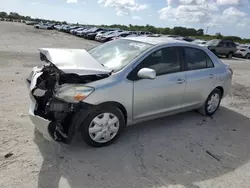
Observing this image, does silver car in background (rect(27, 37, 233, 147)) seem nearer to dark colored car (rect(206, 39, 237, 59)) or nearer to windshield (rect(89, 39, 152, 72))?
windshield (rect(89, 39, 152, 72))

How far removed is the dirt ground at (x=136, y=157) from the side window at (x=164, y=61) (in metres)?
1.12

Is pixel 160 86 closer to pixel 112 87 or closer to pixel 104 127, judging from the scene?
pixel 112 87

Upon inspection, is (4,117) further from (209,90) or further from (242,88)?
(242,88)

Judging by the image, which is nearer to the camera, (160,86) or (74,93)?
(74,93)

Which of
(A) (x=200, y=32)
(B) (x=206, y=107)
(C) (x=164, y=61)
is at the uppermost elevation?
(A) (x=200, y=32)

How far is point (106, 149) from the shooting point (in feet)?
12.1

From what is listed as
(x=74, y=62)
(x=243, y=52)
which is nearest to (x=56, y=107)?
(x=74, y=62)

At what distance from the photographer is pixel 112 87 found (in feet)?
11.6

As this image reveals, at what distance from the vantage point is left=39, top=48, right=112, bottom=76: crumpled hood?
336 cm

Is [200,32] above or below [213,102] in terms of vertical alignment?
above

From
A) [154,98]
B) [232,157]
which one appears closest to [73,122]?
[154,98]

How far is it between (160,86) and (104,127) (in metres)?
1.21

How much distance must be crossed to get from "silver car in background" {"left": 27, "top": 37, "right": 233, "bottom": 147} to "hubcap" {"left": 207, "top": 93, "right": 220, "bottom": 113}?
46cm

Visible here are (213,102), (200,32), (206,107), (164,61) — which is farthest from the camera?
(200,32)
